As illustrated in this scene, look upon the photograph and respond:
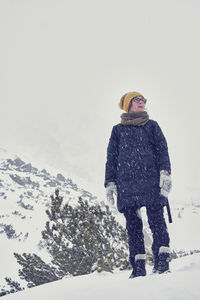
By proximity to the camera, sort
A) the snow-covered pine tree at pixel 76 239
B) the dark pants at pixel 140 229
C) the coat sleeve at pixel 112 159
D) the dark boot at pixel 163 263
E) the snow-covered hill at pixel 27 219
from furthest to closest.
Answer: the snow-covered hill at pixel 27 219 < the snow-covered pine tree at pixel 76 239 < the coat sleeve at pixel 112 159 < the dark pants at pixel 140 229 < the dark boot at pixel 163 263

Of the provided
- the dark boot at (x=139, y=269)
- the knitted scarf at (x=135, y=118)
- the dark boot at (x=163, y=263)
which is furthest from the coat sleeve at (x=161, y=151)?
the dark boot at (x=139, y=269)

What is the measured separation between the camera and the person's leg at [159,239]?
9.50ft

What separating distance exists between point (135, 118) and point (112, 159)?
1.73 feet

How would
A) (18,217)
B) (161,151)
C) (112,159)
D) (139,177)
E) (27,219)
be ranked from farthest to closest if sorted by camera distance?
(27,219) < (18,217) < (112,159) < (161,151) < (139,177)

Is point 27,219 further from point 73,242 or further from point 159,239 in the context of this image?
point 159,239

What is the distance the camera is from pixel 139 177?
312 cm

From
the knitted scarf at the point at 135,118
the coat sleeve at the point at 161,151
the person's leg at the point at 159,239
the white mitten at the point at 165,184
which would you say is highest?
the knitted scarf at the point at 135,118

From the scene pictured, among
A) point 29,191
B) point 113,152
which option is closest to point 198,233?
point 29,191

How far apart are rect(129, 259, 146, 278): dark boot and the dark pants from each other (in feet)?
0.26

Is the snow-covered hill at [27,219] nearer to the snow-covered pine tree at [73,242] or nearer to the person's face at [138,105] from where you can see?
the snow-covered pine tree at [73,242]

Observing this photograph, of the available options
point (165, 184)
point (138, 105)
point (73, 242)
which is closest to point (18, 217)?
point (73, 242)

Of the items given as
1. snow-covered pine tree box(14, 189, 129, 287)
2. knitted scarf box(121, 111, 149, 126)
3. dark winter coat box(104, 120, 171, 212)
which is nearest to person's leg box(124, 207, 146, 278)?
dark winter coat box(104, 120, 171, 212)

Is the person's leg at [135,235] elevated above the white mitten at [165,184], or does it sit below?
below

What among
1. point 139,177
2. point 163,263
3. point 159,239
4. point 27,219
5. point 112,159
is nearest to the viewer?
point 163,263
